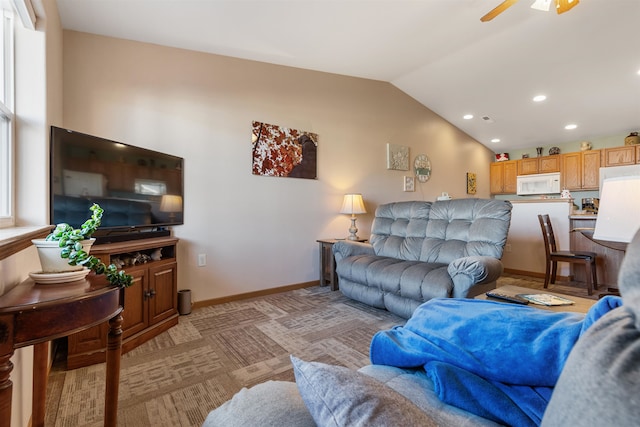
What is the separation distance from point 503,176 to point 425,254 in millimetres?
4600

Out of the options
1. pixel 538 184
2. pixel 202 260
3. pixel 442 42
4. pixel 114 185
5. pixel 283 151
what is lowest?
pixel 202 260

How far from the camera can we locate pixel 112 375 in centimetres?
125

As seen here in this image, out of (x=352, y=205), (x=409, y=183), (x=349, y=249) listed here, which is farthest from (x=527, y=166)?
(x=349, y=249)

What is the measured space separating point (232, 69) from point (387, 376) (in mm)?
3347

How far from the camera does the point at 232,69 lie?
3.27 m

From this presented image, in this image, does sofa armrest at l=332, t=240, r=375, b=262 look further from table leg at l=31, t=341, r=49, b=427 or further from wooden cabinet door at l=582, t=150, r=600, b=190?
wooden cabinet door at l=582, t=150, r=600, b=190

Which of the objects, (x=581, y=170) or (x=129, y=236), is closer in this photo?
(x=129, y=236)

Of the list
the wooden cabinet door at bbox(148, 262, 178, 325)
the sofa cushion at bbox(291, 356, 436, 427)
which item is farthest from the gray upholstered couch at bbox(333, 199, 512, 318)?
the sofa cushion at bbox(291, 356, 436, 427)

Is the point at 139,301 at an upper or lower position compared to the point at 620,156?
lower

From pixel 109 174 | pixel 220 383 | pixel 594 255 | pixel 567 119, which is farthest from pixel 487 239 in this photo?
pixel 567 119

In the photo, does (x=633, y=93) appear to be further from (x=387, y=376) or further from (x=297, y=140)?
(x=387, y=376)

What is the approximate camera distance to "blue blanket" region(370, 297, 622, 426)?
0.66 metres

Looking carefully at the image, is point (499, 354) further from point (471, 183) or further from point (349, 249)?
point (471, 183)

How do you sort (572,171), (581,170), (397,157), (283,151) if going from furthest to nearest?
(572,171) → (581,170) → (397,157) → (283,151)
